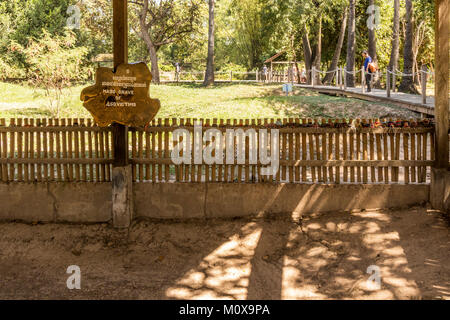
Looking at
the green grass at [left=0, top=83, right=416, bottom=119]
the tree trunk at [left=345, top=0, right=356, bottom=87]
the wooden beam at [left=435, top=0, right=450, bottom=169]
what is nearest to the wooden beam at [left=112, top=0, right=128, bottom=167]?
the wooden beam at [left=435, top=0, right=450, bottom=169]

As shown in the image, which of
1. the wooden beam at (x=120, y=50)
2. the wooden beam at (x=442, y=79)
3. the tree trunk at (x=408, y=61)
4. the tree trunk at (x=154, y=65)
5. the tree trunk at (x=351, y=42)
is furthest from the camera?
the tree trunk at (x=154, y=65)

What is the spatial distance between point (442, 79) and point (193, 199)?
4361 mm

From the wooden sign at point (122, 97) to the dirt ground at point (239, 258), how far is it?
5.71ft

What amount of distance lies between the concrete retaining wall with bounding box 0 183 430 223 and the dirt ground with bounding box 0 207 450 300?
173 mm

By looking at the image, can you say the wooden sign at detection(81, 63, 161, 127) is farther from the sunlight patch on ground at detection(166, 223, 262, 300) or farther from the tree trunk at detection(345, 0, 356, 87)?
the tree trunk at detection(345, 0, 356, 87)

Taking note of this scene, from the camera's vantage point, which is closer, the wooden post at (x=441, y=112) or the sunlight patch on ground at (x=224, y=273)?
the sunlight patch on ground at (x=224, y=273)

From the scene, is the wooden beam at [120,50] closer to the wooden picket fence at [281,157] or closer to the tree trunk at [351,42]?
the wooden picket fence at [281,157]

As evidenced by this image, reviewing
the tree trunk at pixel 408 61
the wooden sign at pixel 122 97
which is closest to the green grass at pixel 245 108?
the tree trunk at pixel 408 61

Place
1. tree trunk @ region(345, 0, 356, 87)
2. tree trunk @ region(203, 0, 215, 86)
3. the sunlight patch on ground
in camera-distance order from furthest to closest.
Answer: tree trunk @ region(203, 0, 215, 86) < tree trunk @ region(345, 0, 356, 87) < the sunlight patch on ground

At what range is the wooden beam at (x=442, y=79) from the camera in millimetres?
7723

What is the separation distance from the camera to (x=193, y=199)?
8.20 m

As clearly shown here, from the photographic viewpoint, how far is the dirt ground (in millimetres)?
6391

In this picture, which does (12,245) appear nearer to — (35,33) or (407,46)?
(407,46)

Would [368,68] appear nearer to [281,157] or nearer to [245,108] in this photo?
[245,108]
